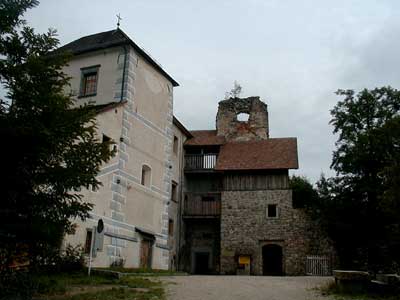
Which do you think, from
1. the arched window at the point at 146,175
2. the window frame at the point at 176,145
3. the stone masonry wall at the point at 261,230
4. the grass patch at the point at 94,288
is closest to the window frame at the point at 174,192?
the window frame at the point at 176,145

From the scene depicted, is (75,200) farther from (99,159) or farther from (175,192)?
(175,192)

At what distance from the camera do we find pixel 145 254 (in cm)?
2094

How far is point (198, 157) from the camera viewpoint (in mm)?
28422

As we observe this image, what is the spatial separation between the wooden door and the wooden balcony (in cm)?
608

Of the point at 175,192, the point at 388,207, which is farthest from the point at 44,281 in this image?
the point at 175,192

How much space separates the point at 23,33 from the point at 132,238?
39.4ft

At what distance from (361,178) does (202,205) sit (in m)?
8.78

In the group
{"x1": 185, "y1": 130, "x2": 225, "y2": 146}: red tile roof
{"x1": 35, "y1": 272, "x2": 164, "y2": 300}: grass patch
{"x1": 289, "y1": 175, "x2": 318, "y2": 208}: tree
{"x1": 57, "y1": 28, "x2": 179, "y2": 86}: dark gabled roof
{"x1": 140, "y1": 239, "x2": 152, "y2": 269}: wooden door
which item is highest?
{"x1": 57, "y1": 28, "x2": 179, "y2": 86}: dark gabled roof

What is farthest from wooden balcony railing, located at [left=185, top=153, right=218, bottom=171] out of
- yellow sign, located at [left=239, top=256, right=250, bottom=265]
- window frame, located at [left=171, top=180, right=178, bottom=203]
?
yellow sign, located at [left=239, top=256, right=250, bottom=265]

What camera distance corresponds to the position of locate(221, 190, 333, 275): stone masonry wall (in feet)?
82.5

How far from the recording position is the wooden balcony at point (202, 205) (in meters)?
27.0

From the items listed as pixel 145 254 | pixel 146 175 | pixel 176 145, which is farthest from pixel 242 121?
pixel 145 254

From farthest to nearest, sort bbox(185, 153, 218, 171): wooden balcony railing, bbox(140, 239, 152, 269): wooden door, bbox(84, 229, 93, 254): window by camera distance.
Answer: bbox(185, 153, 218, 171): wooden balcony railing → bbox(140, 239, 152, 269): wooden door → bbox(84, 229, 93, 254): window

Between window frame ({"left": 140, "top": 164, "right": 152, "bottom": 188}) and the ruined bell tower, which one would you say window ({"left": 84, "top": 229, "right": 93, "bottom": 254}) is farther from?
the ruined bell tower
